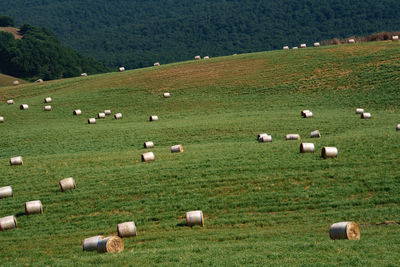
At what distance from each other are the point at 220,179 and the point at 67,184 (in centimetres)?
822

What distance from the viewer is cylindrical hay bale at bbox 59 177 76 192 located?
25.4 metres

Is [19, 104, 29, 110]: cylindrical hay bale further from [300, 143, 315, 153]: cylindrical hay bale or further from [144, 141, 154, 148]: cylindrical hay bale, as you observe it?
[300, 143, 315, 153]: cylindrical hay bale

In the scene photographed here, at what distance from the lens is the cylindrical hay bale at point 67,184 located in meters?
25.4

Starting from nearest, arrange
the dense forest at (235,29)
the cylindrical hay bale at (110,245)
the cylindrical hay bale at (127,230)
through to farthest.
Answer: the cylindrical hay bale at (110,245) → the cylindrical hay bale at (127,230) → the dense forest at (235,29)

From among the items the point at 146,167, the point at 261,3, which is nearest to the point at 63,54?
the point at 261,3

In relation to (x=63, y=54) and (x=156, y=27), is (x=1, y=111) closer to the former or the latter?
(x=63, y=54)

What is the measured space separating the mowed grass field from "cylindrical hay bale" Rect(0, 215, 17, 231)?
266mm

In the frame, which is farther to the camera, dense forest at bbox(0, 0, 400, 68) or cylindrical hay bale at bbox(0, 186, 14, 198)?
dense forest at bbox(0, 0, 400, 68)

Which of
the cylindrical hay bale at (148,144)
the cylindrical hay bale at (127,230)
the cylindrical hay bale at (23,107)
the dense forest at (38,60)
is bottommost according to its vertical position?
the cylindrical hay bale at (127,230)

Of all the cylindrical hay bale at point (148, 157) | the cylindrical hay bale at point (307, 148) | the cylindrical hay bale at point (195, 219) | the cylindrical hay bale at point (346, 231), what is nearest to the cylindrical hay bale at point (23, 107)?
the cylindrical hay bale at point (148, 157)

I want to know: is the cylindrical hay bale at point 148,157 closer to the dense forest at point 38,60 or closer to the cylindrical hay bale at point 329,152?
the cylindrical hay bale at point 329,152

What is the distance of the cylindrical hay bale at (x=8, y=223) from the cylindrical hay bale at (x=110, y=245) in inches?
230

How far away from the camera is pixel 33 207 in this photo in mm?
22844

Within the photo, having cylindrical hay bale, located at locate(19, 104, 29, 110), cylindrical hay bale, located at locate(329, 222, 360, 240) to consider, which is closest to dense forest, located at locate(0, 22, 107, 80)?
cylindrical hay bale, located at locate(19, 104, 29, 110)
